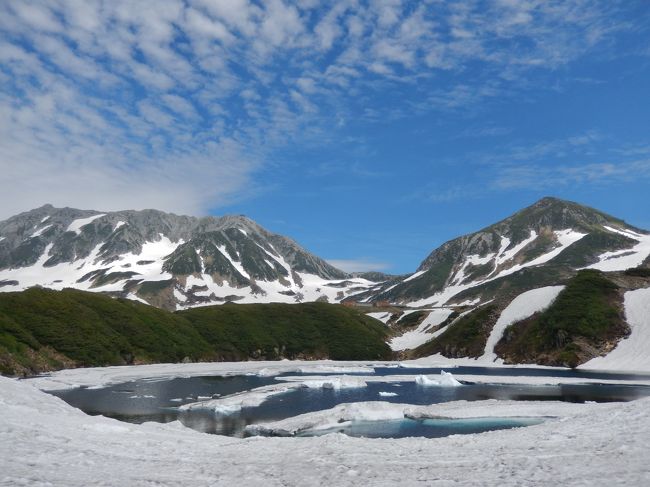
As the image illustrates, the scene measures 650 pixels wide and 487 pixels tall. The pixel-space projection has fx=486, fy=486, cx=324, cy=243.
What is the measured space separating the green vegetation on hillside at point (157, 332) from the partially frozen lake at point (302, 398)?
30.4 m

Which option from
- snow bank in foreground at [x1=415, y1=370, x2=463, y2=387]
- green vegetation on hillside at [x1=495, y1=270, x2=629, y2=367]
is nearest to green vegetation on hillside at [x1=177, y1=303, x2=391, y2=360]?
green vegetation on hillside at [x1=495, y1=270, x2=629, y2=367]

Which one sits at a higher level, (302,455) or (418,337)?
(418,337)

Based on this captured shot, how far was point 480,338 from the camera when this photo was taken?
135 meters

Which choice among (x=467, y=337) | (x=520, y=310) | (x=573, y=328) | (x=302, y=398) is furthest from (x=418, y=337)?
(x=302, y=398)

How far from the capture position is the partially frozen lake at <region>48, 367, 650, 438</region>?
4338 cm

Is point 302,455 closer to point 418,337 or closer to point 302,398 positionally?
point 302,398

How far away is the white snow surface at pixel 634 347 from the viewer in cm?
9631

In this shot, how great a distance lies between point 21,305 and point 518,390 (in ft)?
339

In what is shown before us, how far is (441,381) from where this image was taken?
250 feet

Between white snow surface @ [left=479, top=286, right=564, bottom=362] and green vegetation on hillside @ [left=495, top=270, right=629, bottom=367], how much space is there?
2.13 metres

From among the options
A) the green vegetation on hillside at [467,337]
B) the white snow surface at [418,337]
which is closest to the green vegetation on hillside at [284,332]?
the white snow surface at [418,337]

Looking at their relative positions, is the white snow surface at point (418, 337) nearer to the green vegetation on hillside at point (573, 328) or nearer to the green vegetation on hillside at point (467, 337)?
the green vegetation on hillside at point (467, 337)

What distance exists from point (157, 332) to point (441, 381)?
272 ft

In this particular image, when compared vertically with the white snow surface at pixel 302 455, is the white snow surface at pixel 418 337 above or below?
above
